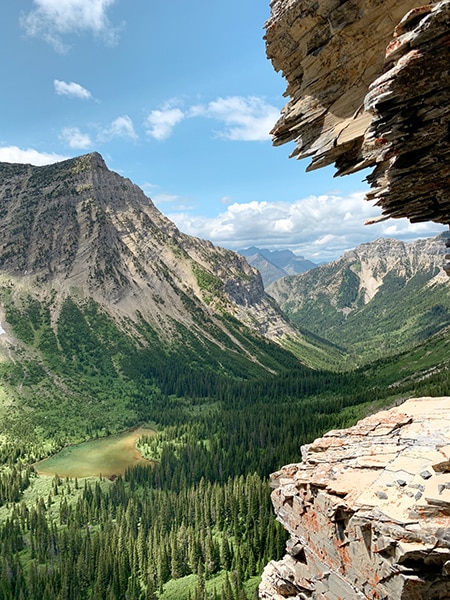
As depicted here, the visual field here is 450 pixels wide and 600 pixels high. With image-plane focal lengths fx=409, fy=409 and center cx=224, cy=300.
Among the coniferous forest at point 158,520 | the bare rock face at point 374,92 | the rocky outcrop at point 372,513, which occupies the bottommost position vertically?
the coniferous forest at point 158,520

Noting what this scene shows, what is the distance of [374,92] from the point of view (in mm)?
17641

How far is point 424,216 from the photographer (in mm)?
25938

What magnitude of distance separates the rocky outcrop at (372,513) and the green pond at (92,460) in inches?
6101

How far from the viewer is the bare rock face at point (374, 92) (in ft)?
54.0

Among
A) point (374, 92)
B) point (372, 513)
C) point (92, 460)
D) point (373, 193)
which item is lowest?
point (92, 460)

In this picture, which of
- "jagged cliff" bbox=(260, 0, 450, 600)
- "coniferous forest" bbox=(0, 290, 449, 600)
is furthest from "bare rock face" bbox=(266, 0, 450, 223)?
"coniferous forest" bbox=(0, 290, 449, 600)

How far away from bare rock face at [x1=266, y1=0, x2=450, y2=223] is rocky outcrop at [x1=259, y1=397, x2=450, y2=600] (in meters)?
14.7

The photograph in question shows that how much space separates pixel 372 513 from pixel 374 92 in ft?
65.4

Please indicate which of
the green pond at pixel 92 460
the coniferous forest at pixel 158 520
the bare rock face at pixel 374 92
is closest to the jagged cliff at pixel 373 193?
the bare rock face at pixel 374 92

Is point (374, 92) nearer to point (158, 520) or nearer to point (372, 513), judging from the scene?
point (372, 513)

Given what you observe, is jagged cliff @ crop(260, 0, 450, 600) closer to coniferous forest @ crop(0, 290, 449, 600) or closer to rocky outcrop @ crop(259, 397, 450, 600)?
rocky outcrop @ crop(259, 397, 450, 600)

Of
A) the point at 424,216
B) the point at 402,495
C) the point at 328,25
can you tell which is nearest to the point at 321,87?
the point at 328,25

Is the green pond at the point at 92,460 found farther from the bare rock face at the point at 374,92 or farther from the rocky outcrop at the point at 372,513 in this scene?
the bare rock face at the point at 374,92

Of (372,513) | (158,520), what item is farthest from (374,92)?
(158,520)
